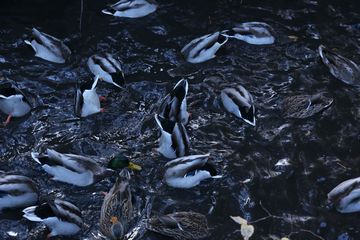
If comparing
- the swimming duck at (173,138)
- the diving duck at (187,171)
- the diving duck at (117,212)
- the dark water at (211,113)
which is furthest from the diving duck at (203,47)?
the diving duck at (117,212)

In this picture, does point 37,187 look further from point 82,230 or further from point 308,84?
point 308,84

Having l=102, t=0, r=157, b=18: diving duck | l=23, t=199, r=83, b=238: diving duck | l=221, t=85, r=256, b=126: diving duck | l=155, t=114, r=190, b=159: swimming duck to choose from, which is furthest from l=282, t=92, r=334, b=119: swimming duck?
l=23, t=199, r=83, b=238: diving duck

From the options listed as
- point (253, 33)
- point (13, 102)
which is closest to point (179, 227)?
point (13, 102)

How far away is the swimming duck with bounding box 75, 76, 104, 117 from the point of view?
305 inches

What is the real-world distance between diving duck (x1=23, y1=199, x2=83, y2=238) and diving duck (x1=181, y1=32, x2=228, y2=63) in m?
3.17

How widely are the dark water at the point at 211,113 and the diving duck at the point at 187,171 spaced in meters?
0.11

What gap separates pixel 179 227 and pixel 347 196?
69.3 inches

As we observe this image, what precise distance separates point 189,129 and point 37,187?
6.34 ft

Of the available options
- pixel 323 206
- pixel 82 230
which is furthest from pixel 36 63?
pixel 323 206

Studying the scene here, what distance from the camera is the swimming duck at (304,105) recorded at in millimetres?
7891

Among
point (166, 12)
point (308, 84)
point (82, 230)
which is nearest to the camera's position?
point (82, 230)

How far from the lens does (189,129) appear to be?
7723 millimetres

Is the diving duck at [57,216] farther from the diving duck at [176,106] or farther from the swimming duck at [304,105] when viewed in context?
the swimming duck at [304,105]

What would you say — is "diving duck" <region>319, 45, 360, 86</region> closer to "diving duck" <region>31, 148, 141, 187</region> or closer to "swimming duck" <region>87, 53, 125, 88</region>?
"swimming duck" <region>87, 53, 125, 88</region>
